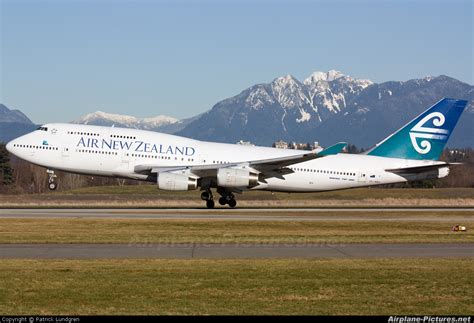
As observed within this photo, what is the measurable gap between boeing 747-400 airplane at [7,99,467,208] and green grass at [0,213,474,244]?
408 inches

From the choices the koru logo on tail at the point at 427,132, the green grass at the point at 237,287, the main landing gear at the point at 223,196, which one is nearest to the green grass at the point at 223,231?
the green grass at the point at 237,287

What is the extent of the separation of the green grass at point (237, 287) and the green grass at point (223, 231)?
20.2 ft

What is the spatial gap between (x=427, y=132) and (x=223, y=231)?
2453 cm

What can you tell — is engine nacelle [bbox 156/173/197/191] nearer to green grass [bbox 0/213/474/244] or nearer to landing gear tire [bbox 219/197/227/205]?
landing gear tire [bbox 219/197/227/205]

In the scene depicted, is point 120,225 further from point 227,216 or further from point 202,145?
point 202,145

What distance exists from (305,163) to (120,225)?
736 inches

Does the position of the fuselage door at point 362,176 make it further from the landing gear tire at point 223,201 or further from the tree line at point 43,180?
the tree line at point 43,180

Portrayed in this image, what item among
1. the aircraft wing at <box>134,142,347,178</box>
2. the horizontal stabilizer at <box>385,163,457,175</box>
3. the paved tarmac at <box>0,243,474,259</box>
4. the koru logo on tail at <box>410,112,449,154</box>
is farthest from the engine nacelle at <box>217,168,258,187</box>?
the paved tarmac at <box>0,243,474,259</box>

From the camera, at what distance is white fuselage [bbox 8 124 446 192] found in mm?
46000

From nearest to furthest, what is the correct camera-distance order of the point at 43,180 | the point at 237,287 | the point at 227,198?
the point at 237,287 → the point at 227,198 → the point at 43,180

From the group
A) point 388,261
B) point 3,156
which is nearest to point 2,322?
point 388,261

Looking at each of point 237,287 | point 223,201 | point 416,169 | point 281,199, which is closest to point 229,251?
point 237,287

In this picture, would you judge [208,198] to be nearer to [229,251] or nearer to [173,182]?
[173,182]

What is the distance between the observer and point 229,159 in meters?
47.6
